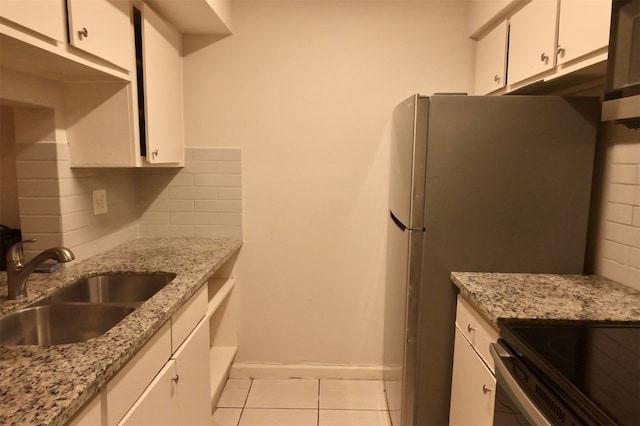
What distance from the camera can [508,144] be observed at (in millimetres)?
1616

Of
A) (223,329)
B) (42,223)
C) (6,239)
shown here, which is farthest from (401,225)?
(6,239)

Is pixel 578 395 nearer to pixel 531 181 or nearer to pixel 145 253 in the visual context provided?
pixel 531 181

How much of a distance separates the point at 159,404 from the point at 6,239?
1.05 m

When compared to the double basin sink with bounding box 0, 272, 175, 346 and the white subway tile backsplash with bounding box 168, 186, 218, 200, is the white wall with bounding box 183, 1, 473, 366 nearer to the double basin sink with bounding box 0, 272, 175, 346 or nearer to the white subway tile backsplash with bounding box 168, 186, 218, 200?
the white subway tile backsplash with bounding box 168, 186, 218, 200

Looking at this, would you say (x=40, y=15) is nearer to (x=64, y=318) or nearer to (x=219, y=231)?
(x=64, y=318)

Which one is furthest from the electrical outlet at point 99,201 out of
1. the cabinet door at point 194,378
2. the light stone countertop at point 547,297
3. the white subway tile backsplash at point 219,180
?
the light stone countertop at point 547,297

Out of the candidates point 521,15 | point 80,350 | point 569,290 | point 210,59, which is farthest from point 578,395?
point 210,59

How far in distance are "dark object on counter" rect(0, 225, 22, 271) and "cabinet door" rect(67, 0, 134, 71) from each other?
34.0 inches

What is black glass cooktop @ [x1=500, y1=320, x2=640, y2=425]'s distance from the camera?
81 centimetres

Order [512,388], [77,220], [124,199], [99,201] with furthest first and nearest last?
[124,199] < [99,201] < [77,220] < [512,388]

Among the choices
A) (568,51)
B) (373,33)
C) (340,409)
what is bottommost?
(340,409)

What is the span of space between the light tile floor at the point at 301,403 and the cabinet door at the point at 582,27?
1.96 m

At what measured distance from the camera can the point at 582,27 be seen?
1.32 meters

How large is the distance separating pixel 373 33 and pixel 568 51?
117 centimetres
